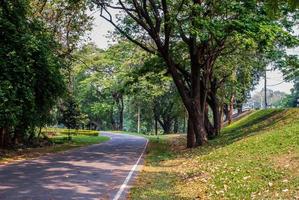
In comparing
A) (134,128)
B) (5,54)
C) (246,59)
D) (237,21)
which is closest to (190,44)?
(237,21)

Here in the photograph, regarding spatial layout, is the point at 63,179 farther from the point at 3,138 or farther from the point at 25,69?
the point at 3,138

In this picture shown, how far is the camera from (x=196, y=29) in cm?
1980

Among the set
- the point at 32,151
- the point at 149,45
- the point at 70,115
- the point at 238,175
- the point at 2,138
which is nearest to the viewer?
the point at 238,175

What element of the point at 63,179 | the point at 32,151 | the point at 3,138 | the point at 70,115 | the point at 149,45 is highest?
the point at 149,45

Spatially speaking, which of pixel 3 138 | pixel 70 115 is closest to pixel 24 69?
pixel 3 138

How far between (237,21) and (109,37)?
13173 mm

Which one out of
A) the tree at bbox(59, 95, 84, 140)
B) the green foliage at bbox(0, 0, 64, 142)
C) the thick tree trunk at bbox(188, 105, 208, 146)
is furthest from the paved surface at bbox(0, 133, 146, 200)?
the tree at bbox(59, 95, 84, 140)

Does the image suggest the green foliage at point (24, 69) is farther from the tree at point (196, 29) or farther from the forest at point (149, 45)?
the tree at point (196, 29)

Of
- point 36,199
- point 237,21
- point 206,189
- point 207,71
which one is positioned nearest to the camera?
point 36,199

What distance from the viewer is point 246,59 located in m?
30.2

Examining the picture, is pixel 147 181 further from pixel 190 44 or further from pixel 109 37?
pixel 109 37

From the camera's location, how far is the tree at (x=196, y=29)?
19.7 m

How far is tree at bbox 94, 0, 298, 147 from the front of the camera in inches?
777

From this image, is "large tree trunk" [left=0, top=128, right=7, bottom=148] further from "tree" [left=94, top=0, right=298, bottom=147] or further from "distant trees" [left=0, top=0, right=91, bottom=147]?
"tree" [left=94, top=0, right=298, bottom=147]
